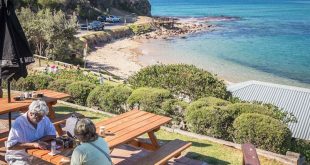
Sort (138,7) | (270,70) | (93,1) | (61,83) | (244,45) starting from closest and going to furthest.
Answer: (61,83), (270,70), (244,45), (93,1), (138,7)

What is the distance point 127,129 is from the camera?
6.85 m

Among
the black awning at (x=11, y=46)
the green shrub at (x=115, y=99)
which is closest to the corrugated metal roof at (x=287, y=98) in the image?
the green shrub at (x=115, y=99)

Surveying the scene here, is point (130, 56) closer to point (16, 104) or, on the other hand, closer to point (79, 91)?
point (79, 91)

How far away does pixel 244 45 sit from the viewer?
53812 millimetres

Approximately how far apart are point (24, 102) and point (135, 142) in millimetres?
2434

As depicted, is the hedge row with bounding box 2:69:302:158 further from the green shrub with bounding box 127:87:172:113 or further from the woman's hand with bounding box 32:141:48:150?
the woman's hand with bounding box 32:141:48:150

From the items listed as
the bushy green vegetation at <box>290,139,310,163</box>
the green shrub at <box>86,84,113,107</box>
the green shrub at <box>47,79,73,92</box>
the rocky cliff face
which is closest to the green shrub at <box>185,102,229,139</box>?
the bushy green vegetation at <box>290,139,310,163</box>

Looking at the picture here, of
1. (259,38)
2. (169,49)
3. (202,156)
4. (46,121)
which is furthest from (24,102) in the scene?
(259,38)

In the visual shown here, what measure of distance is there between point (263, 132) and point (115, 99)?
4.57 meters

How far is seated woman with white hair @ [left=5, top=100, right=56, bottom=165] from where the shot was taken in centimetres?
549

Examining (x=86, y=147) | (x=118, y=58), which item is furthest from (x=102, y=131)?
(x=118, y=58)

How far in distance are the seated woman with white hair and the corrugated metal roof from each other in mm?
10165

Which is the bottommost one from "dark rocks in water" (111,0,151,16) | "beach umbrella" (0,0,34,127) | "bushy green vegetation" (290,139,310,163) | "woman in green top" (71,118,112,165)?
"bushy green vegetation" (290,139,310,163)

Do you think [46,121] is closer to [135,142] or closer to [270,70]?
[135,142]
